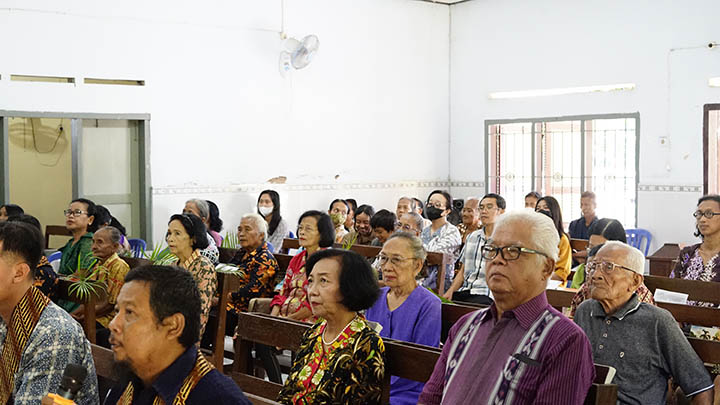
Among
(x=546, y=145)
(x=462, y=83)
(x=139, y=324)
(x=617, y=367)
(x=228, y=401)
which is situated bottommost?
(x=617, y=367)

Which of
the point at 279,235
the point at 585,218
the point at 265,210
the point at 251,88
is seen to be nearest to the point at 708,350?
the point at 279,235

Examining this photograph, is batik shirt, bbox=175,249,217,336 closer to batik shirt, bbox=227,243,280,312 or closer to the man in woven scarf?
batik shirt, bbox=227,243,280,312

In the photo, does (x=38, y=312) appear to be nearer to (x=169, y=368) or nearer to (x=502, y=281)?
(x=169, y=368)

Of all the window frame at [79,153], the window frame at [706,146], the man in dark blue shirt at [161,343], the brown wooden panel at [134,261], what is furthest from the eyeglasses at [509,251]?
the window frame at [706,146]

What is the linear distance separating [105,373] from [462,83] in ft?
29.6

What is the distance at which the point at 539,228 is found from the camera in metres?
2.52

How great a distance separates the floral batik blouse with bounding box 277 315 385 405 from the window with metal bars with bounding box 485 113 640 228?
24.0 ft

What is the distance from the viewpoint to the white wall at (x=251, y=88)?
8141 mm

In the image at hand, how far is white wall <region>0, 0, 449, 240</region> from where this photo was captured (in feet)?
26.7

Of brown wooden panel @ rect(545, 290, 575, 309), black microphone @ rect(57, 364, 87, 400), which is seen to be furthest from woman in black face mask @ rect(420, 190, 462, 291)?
A: black microphone @ rect(57, 364, 87, 400)

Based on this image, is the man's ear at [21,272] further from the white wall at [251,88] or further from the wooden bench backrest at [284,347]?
the white wall at [251,88]

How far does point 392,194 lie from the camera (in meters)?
11.0

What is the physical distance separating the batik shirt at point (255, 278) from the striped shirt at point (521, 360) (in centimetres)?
314

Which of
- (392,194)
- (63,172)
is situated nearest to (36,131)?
(63,172)
